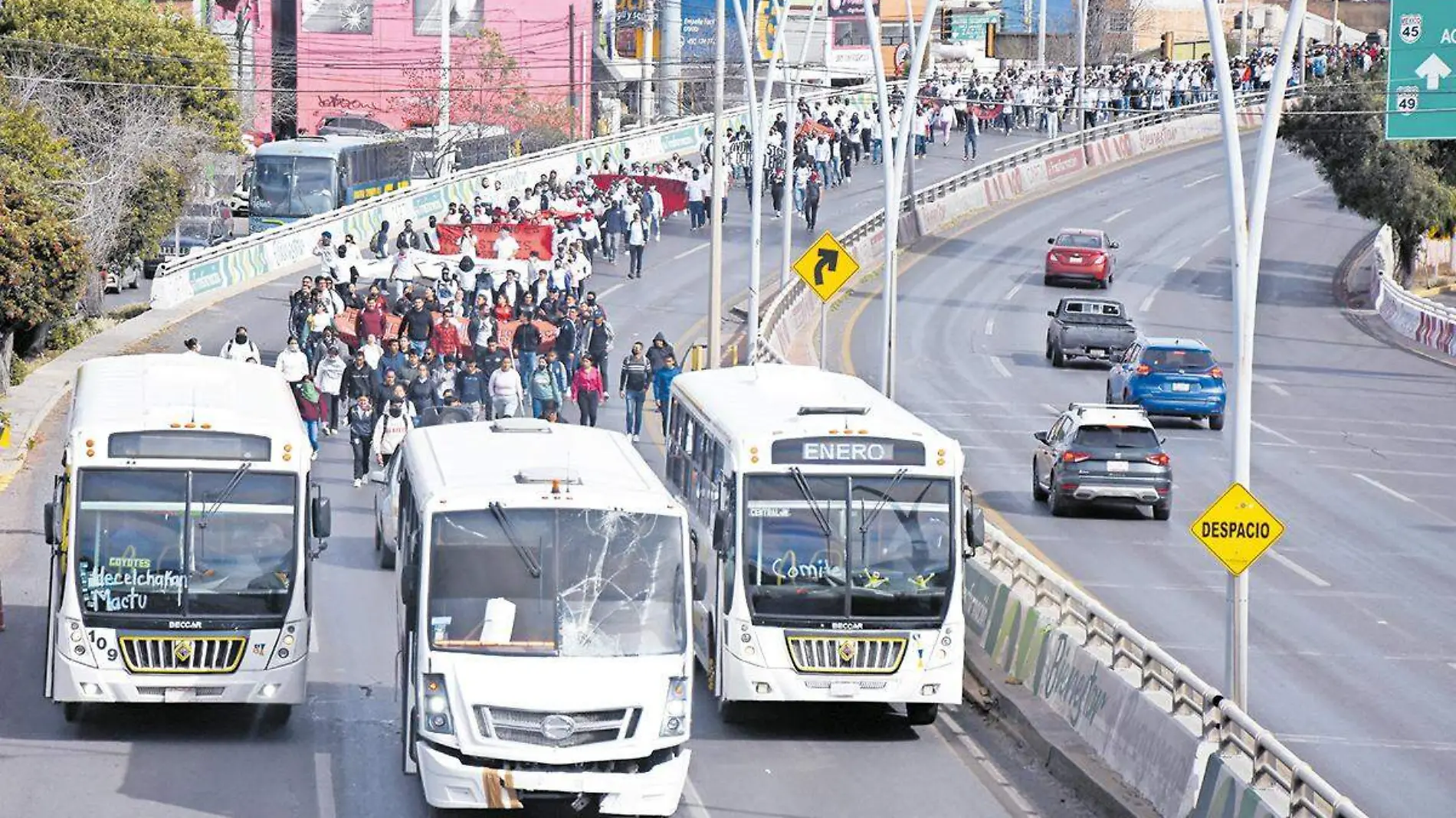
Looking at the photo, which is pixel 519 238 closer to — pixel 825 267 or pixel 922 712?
pixel 825 267

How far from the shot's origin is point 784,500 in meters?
17.9

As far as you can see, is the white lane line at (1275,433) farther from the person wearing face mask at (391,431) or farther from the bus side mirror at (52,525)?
the bus side mirror at (52,525)

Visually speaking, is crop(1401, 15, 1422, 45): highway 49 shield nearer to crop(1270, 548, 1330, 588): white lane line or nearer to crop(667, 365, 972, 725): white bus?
crop(1270, 548, 1330, 588): white lane line

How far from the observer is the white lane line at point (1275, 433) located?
127ft

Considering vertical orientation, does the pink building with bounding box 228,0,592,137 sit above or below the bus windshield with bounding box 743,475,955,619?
above

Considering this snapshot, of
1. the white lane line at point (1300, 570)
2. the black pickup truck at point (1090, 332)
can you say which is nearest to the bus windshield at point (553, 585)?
the white lane line at point (1300, 570)

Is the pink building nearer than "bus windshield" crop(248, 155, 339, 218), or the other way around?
"bus windshield" crop(248, 155, 339, 218)

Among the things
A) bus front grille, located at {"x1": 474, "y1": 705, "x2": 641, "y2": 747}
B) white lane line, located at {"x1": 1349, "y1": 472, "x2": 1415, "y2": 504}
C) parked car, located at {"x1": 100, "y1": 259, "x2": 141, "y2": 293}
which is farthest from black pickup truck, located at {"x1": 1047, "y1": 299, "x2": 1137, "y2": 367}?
bus front grille, located at {"x1": 474, "y1": 705, "x2": 641, "y2": 747}

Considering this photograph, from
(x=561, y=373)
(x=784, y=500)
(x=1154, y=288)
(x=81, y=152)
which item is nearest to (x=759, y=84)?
(x=1154, y=288)

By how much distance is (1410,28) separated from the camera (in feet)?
132

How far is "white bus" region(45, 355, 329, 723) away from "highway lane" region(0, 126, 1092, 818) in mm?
505

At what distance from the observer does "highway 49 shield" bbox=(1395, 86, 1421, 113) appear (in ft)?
133

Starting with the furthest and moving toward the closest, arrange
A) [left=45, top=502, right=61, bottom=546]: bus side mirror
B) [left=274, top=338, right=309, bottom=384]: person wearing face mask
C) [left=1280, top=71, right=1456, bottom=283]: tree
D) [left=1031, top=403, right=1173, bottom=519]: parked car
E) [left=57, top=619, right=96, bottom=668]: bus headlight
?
[left=1280, top=71, right=1456, bottom=283]: tree
[left=274, top=338, right=309, bottom=384]: person wearing face mask
[left=1031, top=403, right=1173, bottom=519]: parked car
[left=45, top=502, right=61, bottom=546]: bus side mirror
[left=57, top=619, right=96, bottom=668]: bus headlight

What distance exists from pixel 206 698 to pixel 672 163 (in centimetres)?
4869
